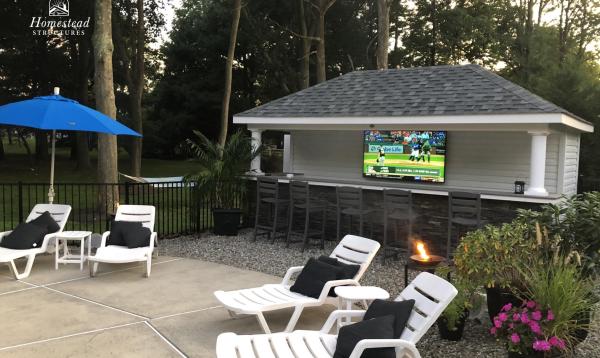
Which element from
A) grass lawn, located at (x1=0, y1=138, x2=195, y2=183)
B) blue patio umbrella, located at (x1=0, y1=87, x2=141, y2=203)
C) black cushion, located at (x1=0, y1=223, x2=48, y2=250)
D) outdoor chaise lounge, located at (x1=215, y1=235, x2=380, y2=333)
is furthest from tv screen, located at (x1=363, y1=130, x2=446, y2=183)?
grass lawn, located at (x1=0, y1=138, x2=195, y2=183)


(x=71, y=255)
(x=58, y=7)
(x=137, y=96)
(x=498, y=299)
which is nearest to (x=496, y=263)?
(x=498, y=299)

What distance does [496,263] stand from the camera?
4.61m

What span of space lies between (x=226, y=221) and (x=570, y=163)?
7.67 meters

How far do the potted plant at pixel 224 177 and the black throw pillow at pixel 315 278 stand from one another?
16.1ft

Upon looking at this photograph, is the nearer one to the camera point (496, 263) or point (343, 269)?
point (496, 263)

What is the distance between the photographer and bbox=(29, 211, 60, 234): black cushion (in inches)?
285

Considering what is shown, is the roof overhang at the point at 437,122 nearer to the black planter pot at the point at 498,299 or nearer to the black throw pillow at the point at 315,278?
the black planter pot at the point at 498,299

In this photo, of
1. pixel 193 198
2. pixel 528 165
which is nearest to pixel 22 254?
pixel 193 198

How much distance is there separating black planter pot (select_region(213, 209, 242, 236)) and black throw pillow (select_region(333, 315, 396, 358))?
660cm

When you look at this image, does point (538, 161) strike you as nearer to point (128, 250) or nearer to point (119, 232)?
point (128, 250)

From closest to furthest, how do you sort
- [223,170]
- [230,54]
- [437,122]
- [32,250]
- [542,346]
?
[542,346]
[32,250]
[437,122]
[223,170]
[230,54]

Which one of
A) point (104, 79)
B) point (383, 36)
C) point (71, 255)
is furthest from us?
point (383, 36)

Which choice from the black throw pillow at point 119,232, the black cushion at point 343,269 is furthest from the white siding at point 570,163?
the black throw pillow at point 119,232

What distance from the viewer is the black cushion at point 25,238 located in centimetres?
680
